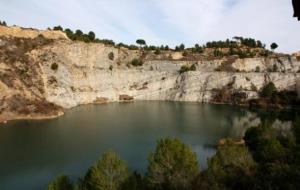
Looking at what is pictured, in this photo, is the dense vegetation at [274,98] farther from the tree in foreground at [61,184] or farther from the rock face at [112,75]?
the tree in foreground at [61,184]

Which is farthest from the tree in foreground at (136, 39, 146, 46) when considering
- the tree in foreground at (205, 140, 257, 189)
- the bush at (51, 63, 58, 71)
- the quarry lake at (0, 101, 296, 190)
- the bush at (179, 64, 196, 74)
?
the tree in foreground at (205, 140, 257, 189)

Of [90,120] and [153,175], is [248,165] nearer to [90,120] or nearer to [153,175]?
[153,175]

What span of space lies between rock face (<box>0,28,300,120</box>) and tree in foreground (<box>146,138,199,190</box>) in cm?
5239

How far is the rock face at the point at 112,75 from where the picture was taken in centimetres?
8206

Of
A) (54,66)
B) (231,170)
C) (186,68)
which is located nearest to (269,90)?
(186,68)

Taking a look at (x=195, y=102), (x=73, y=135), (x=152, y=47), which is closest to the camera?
(x=73, y=135)

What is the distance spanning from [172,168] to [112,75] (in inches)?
3185

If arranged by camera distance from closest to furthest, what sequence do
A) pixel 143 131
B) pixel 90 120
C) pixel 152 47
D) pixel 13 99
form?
pixel 143 131
pixel 90 120
pixel 13 99
pixel 152 47

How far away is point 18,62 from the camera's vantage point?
8181 cm

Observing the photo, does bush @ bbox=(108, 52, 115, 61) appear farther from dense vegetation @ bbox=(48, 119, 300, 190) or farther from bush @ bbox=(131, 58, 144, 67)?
dense vegetation @ bbox=(48, 119, 300, 190)

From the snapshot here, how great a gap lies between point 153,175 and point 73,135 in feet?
96.6

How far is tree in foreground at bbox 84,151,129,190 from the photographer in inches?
910

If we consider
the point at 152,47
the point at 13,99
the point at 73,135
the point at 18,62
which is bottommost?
the point at 73,135

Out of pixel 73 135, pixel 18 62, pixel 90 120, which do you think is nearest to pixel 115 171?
pixel 73 135
